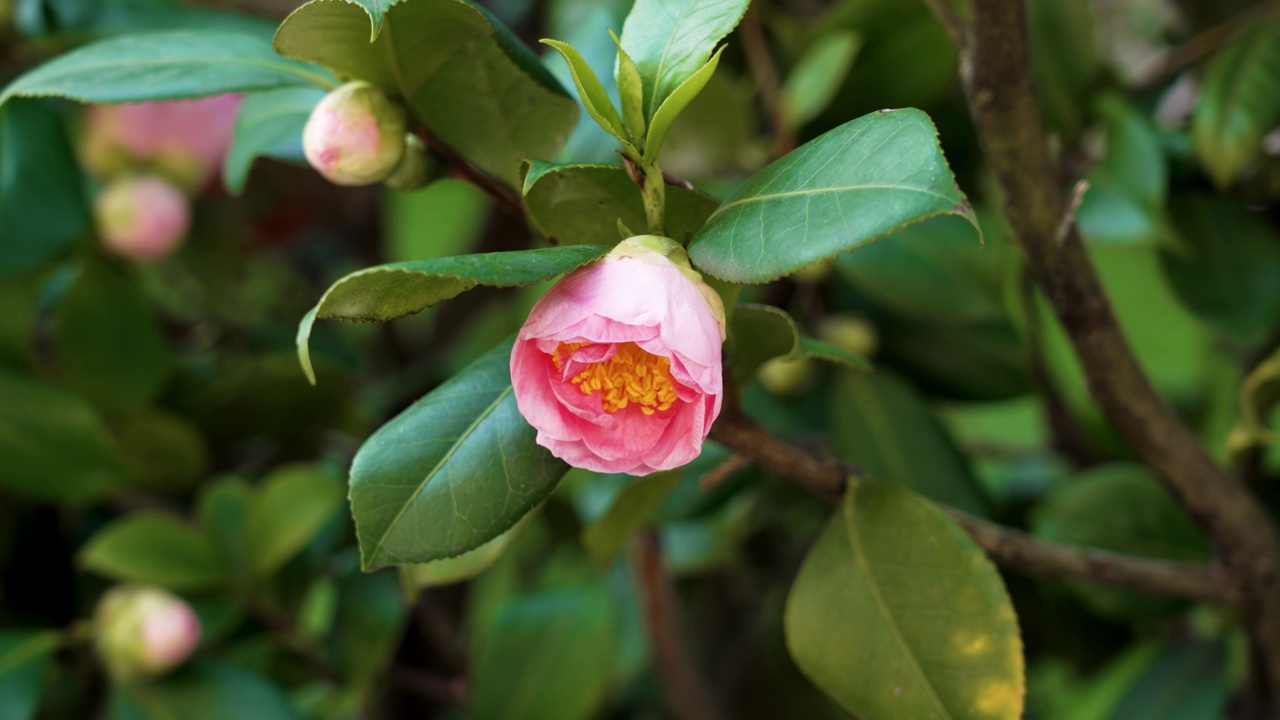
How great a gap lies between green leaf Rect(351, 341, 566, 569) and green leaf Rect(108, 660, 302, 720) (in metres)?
0.44

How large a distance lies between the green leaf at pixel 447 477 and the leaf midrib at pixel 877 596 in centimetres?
16

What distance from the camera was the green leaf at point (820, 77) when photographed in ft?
2.59

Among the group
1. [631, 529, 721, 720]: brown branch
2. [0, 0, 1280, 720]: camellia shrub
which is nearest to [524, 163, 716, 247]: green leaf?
[0, 0, 1280, 720]: camellia shrub

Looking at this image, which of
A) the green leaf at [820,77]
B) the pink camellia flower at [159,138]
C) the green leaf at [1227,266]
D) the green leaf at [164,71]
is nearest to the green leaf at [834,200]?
the green leaf at [164,71]

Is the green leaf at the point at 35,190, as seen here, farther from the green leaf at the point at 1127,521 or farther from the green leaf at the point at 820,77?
the green leaf at the point at 1127,521

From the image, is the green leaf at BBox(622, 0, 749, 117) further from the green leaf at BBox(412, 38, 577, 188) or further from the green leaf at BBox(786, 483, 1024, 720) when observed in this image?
the green leaf at BBox(786, 483, 1024, 720)

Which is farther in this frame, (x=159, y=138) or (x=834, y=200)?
(x=159, y=138)

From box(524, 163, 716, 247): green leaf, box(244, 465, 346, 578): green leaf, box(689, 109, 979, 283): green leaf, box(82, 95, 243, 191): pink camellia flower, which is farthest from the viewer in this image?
box(82, 95, 243, 191): pink camellia flower

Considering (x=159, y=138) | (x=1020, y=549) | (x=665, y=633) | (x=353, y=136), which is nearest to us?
(x=353, y=136)

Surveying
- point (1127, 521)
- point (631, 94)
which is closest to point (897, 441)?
point (1127, 521)

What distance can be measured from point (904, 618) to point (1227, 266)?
0.48m

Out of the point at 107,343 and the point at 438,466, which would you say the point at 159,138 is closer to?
the point at 107,343

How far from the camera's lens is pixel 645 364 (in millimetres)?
417

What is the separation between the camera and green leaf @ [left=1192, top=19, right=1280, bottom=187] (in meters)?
0.74
